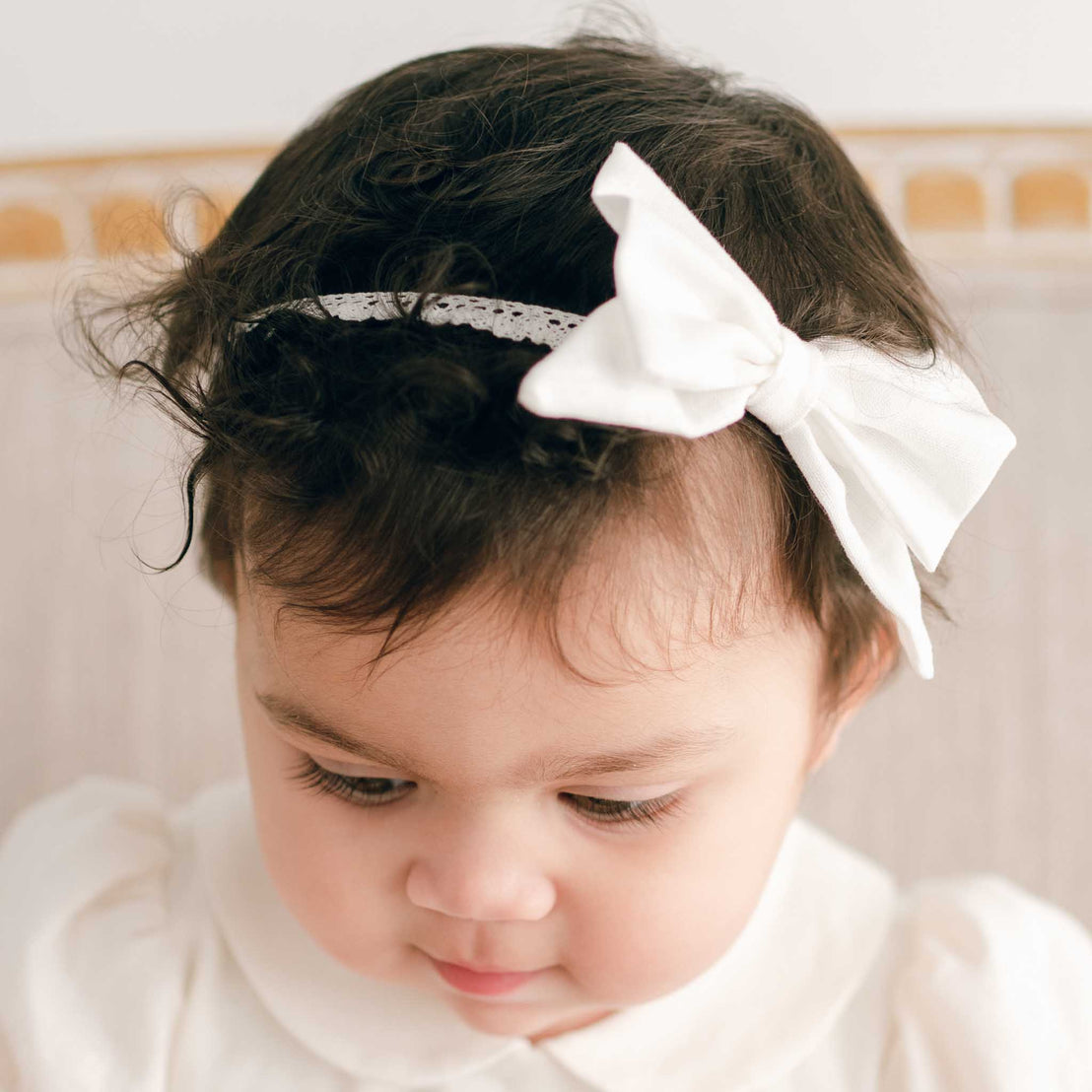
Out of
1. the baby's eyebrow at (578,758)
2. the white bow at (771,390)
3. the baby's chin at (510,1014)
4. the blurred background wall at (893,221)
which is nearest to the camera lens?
the white bow at (771,390)

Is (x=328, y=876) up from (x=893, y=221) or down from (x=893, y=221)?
down

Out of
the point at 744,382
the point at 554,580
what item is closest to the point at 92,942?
the point at 554,580

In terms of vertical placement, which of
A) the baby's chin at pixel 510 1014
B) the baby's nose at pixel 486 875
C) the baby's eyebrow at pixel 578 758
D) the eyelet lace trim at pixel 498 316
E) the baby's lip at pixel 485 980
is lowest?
the baby's chin at pixel 510 1014

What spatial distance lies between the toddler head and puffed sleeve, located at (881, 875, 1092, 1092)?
17 cm

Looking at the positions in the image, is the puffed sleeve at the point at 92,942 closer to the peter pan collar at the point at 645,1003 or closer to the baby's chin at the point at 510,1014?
the peter pan collar at the point at 645,1003

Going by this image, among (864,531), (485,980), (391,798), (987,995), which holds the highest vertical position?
(864,531)

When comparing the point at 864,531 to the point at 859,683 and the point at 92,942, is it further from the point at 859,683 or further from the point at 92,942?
the point at 92,942

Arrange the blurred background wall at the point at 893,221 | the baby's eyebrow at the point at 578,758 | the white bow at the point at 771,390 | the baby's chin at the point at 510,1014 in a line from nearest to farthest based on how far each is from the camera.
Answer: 1. the white bow at the point at 771,390
2. the baby's eyebrow at the point at 578,758
3. the baby's chin at the point at 510,1014
4. the blurred background wall at the point at 893,221

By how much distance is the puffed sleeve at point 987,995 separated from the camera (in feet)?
2.61

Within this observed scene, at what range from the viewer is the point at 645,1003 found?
777 mm

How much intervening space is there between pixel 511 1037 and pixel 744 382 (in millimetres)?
424

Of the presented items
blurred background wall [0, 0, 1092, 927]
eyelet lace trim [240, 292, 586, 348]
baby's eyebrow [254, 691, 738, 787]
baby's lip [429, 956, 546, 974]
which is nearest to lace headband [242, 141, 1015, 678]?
eyelet lace trim [240, 292, 586, 348]

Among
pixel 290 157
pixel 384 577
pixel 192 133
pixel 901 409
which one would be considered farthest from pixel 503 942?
pixel 192 133

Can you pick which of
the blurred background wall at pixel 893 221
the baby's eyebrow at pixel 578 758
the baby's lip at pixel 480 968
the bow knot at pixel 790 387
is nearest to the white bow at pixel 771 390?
the bow knot at pixel 790 387
